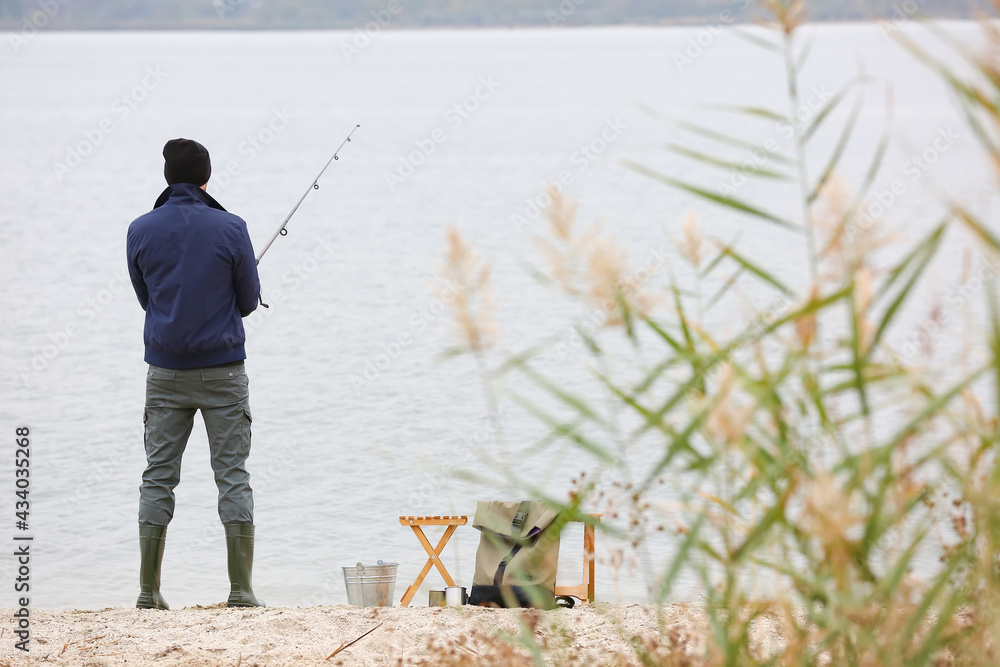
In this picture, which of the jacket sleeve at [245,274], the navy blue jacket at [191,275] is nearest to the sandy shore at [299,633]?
the navy blue jacket at [191,275]

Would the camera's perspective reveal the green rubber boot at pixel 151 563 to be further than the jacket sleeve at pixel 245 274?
Yes

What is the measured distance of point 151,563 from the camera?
4.22 meters

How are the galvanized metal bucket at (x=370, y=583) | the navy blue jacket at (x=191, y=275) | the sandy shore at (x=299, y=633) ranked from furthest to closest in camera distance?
the galvanized metal bucket at (x=370, y=583) < the navy blue jacket at (x=191, y=275) < the sandy shore at (x=299, y=633)

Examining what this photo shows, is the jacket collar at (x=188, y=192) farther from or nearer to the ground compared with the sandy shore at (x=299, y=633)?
farther from the ground

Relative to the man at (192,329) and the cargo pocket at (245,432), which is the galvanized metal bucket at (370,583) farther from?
the cargo pocket at (245,432)

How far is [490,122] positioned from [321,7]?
353ft

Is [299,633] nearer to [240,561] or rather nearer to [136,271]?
[240,561]

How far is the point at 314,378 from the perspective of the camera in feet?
34.0

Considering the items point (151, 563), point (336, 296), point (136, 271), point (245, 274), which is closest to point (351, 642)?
point (151, 563)

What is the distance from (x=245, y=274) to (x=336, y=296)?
10.7 m

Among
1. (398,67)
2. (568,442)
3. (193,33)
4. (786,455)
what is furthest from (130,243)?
(193,33)

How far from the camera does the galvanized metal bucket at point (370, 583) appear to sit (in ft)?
14.9

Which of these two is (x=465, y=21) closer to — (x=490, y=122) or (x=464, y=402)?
(x=490, y=122)

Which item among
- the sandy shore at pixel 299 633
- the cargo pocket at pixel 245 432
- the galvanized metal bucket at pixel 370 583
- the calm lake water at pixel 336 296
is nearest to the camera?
the sandy shore at pixel 299 633
